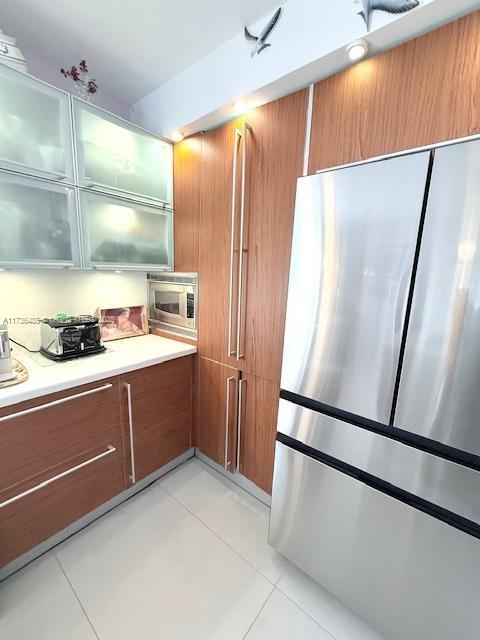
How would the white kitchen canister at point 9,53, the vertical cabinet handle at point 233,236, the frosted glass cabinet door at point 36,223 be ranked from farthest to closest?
1. the vertical cabinet handle at point 233,236
2. the frosted glass cabinet door at point 36,223
3. the white kitchen canister at point 9,53

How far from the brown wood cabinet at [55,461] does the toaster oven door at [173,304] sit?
2.14 ft

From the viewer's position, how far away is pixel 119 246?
1793 millimetres

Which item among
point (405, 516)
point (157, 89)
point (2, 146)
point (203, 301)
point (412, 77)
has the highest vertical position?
point (157, 89)

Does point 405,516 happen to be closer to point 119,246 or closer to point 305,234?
point 305,234

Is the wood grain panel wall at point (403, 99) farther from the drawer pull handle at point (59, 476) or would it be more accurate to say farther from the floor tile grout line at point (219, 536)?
the floor tile grout line at point (219, 536)

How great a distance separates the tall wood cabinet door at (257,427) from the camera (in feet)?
5.14

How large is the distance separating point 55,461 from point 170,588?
79cm

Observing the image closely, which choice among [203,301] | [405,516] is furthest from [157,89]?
[405,516]

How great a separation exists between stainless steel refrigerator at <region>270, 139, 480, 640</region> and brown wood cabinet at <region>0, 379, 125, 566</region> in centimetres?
100

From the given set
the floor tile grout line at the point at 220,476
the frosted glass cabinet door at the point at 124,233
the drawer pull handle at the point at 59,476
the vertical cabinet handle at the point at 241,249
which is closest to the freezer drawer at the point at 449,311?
the vertical cabinet handle at the point at 241,249

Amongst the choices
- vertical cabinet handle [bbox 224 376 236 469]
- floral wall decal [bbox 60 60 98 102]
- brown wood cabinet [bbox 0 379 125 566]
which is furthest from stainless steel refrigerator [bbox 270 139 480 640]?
floral wall decal [bbox 60 60 98 102]

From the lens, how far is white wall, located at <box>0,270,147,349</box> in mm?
1604

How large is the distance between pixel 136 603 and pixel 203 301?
1511 mm

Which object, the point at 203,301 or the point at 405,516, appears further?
the point at 203,301
